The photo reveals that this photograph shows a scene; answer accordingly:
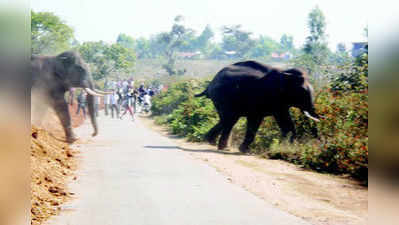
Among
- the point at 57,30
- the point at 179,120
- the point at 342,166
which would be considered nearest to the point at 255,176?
the point at 342,166

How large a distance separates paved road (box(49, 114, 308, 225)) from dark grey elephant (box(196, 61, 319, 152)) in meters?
2.93

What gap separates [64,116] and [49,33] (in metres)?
14.6

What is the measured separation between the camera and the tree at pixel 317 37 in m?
35.1

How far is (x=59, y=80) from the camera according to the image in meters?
17.0

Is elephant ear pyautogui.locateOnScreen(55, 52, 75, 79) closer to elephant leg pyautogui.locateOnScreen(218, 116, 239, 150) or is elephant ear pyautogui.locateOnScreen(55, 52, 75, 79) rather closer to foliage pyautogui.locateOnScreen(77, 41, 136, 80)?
elephant leg pyautogui.locateOnScreen(218, 116, 239, 150)

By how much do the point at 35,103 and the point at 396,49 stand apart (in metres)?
14.8

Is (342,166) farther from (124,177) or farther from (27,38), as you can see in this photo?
(27,38)

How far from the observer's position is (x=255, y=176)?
11508mm

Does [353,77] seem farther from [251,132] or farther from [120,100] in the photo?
[120,100]

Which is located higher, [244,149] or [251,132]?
[251,132]

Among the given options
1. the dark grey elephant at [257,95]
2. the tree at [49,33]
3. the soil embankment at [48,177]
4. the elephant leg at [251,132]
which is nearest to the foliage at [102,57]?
the tree at [49,33]

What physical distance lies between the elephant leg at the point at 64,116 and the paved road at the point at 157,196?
2553 millimetres

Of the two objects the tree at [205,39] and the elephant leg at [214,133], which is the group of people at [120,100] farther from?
the tree at [205,39]

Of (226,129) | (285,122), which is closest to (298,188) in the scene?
(285,122)
